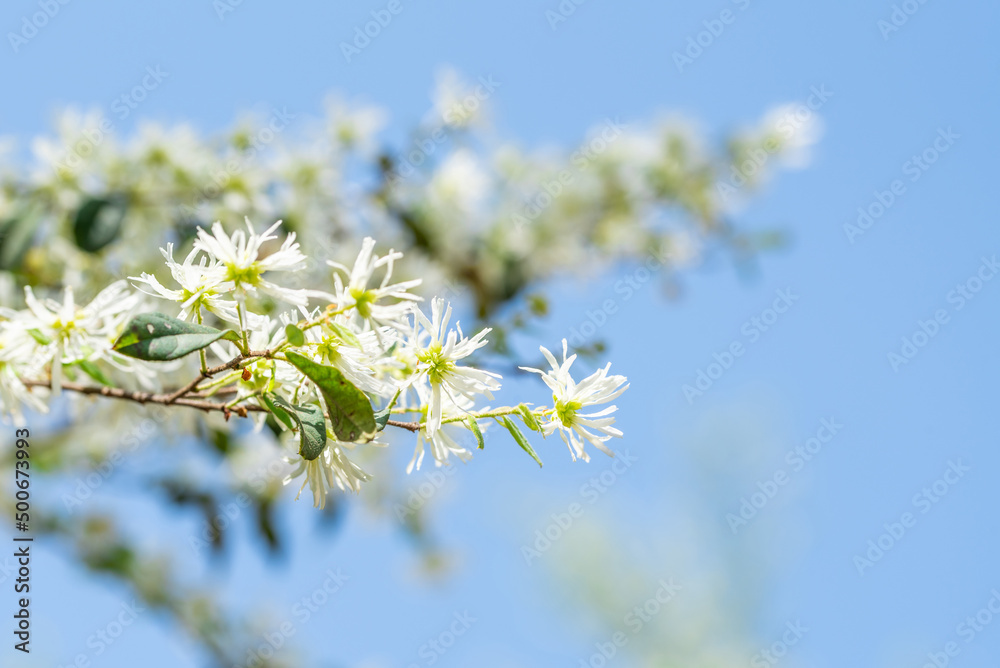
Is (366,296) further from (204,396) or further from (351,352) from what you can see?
(204,396)

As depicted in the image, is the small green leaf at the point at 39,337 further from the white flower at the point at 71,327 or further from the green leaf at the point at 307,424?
the green leaf at the point at 307,424

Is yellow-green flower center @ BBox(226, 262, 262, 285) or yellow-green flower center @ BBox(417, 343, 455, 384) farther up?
yellow-green flower center @ BBox(226, 262, 262, 285)

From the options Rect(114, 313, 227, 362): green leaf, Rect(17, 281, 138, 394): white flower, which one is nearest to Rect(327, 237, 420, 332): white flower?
Rect(114, 313, 227, 362): green leaf

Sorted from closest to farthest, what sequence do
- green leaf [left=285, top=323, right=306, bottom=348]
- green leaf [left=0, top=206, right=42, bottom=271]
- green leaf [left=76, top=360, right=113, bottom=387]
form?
green leaf [left=285, top=323, right=306, bottom=348], green leaf [left=76, top=360, right=113, bottom=387], green leaf [left=0, top=206, right=42, bottom=271]

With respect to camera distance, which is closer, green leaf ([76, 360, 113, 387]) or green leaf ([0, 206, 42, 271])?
green leaf ([76, 360, 113, 387])

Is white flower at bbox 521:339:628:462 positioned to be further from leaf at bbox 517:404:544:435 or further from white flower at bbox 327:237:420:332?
white flower at bbox 327:237:420:332

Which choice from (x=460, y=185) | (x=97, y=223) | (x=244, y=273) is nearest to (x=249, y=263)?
(x=244, y=273)
